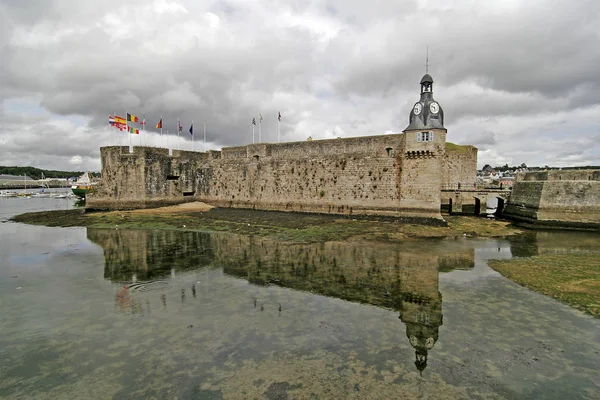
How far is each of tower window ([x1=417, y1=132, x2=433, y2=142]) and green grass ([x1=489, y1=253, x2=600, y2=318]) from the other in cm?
1070

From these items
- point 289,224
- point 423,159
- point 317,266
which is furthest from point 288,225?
point 423,159

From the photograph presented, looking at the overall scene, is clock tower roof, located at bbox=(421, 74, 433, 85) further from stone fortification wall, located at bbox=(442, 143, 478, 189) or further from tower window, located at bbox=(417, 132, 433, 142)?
stone fortification wall, located at bbox=(442, 143, 478, 189)

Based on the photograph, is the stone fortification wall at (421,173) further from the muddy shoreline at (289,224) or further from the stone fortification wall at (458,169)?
the stone fortification wall at (458,169)

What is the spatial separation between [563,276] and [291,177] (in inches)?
818

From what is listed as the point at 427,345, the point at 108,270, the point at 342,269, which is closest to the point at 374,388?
the point at 427,345

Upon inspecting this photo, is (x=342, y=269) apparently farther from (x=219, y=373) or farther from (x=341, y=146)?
(x=341, y=146)

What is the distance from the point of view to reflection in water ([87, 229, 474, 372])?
8172 mm

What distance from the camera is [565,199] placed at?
23.0 metres

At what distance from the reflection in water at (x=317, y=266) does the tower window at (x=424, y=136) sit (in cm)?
903

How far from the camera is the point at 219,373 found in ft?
17.4

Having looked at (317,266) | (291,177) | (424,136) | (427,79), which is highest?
(427,79)

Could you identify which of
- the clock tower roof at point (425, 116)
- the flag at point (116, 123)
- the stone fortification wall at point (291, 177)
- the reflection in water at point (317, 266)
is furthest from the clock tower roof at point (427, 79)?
the flag at point (116, 123)

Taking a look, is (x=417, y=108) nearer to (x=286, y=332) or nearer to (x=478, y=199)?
(x=478, y=199)

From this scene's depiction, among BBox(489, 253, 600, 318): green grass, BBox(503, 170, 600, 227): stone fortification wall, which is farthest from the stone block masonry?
BBox(489, 253, 600, 318): green grass
